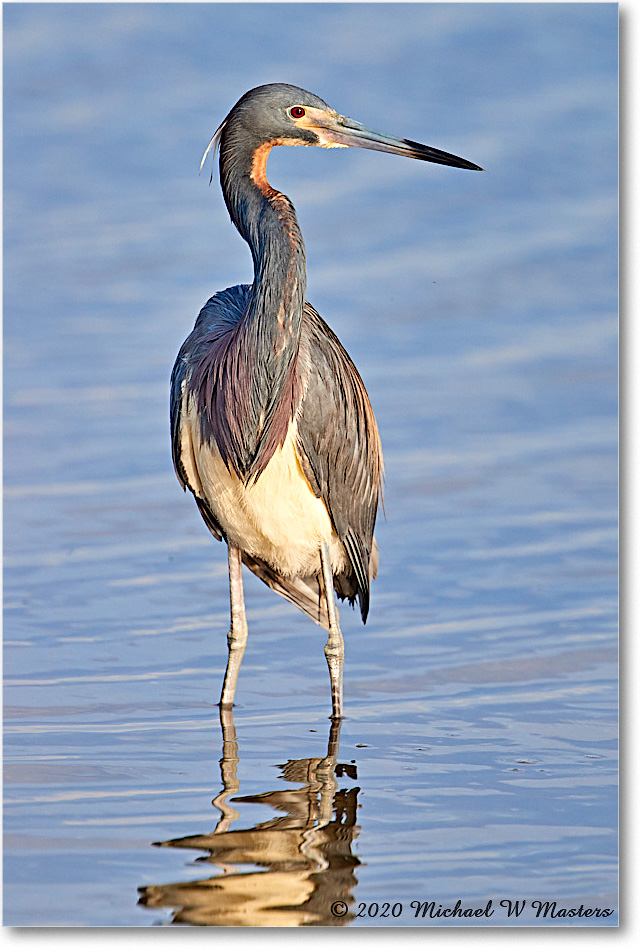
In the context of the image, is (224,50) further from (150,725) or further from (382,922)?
(382,922)

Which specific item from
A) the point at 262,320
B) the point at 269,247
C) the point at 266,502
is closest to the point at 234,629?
the point at 266,502

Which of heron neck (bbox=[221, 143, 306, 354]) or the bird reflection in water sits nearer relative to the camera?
the bird reflection in water

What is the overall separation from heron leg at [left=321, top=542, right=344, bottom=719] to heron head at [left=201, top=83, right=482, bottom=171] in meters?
1.32

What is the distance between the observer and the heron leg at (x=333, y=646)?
16.0 feet

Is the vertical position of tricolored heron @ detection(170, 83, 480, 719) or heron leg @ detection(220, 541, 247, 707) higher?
tricolored heron @ detection(170, 83, 480, 719)

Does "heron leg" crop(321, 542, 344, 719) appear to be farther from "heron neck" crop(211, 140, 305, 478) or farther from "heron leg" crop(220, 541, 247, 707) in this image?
"heron neck" crop(211, 140, 305, 478)

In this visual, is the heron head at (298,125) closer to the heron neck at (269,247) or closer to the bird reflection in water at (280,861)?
the heron neck at (269,247)

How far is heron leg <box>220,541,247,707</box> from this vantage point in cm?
494

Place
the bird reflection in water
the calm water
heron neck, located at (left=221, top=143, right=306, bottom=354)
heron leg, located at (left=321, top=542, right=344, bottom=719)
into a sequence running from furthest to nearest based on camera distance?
heron leg, located at (left=321, top=542, right=344, bottom=719) → heron neck, located at (left=221, top=143, right=306, bottom=354) → the calm water → the bird reflection in water

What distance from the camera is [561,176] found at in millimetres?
7633

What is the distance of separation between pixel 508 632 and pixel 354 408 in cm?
127

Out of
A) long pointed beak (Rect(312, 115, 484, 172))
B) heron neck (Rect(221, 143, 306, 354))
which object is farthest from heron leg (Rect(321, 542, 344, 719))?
long pointed beak (Rect(312, 115, 484, 172))

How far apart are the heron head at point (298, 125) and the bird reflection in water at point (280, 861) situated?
1.90 m

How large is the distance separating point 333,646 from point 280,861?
1367 millimetres
